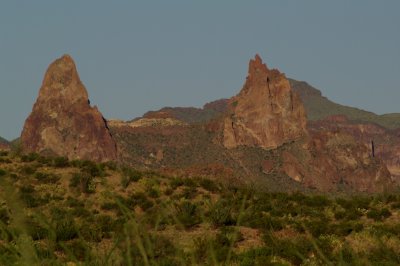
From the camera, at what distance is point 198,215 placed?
2259cm

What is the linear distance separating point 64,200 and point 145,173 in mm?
5770

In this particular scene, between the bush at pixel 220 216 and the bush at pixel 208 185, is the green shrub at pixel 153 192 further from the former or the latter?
the bush at pixel 220 216

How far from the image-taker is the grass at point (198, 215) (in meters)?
17.1

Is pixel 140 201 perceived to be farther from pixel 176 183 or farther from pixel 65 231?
pixel 65 231

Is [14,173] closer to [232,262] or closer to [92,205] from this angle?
[92,205]

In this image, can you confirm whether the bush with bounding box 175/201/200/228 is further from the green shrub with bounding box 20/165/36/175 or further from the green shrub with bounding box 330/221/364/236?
the green shrub with bounding box 20/165/36/175

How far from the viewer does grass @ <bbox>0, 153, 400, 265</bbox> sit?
56.1 feet

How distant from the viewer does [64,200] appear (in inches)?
1071

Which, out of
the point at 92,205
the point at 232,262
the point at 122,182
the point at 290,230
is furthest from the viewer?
the point at 122,182

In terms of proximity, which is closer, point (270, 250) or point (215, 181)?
point (270, 250)

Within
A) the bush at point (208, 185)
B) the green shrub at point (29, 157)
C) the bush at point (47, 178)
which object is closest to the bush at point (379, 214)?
the bush at point (208, 185)

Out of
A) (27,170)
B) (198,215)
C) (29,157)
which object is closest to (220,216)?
(198,215)

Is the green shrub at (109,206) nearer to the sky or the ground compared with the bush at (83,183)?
nearer to the ground

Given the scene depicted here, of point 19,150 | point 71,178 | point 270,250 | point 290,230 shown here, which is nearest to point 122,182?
point 71,178
